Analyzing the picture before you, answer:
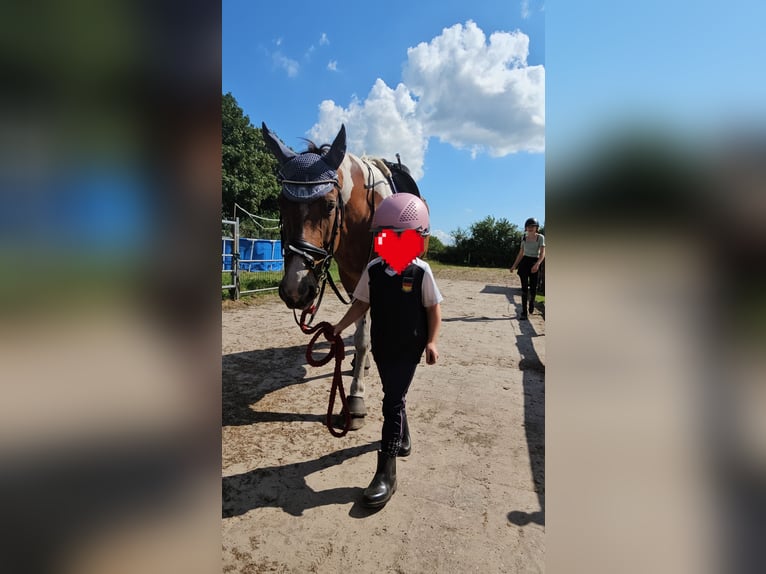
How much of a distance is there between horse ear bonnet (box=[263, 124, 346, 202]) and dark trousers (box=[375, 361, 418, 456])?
141 cm

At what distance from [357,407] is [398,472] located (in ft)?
2.87

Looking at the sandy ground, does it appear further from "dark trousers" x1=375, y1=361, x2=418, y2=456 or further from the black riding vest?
the black riding vest

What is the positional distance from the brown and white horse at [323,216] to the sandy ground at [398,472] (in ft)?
2.01

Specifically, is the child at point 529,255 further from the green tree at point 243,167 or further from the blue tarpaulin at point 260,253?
the green tree at point 243,167

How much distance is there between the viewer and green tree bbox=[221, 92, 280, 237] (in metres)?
29.0

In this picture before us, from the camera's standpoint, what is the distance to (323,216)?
9.77 feet

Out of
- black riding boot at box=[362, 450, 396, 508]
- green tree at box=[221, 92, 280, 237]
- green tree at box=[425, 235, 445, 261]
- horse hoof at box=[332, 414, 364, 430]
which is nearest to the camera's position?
black riding boot at box=[362, 450, 396, 508]

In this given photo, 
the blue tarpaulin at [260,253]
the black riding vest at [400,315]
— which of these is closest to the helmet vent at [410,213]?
the black riding vest at [400,315]

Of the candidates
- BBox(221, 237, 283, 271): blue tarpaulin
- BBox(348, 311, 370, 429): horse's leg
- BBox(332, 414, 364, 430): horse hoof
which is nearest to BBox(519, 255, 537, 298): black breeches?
BBox(348, 311, 370, 429): horse's leg

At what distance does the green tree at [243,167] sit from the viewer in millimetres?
28984

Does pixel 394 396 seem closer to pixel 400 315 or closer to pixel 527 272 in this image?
pixel 400 315

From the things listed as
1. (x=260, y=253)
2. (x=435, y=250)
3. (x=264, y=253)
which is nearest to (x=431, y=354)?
(x=260, y=253)

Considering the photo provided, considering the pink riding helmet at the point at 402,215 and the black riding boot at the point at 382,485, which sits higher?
the pink riding helmet at the point at 402,215
